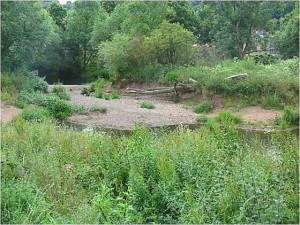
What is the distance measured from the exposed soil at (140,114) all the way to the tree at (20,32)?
8.96 ft

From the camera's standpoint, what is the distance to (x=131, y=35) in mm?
28000

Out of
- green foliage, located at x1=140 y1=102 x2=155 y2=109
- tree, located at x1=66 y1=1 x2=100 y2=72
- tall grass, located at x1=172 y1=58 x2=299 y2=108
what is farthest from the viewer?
tree, located at x1=66 y1=1 x2=100 y2=72

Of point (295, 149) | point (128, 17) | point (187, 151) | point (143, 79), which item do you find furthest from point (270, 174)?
point (128, 17)

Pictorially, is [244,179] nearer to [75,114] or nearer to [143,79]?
[75,114]

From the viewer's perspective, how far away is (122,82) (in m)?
29.2

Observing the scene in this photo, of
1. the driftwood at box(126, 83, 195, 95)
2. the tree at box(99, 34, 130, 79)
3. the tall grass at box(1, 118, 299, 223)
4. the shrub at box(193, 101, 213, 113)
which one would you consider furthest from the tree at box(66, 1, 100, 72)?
the tall grass at box(1, 118, 299, 223)

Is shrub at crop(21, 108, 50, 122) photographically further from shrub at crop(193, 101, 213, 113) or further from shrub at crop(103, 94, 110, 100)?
shrub at crop(193, 101, 213, 113)

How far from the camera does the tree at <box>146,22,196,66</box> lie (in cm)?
2483

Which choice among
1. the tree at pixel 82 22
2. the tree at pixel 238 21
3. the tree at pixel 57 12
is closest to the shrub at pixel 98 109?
the tree at pixel 238 21

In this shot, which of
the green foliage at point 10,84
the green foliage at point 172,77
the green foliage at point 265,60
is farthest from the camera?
the green foliage at point 265,60

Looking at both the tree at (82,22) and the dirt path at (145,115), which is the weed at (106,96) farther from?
the tree at (82,22)

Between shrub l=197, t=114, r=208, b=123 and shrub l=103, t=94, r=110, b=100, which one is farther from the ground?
shrub l=103, t=94, r=110, b=100

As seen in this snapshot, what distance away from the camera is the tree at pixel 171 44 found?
2483 cm

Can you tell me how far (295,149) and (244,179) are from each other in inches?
40.9
